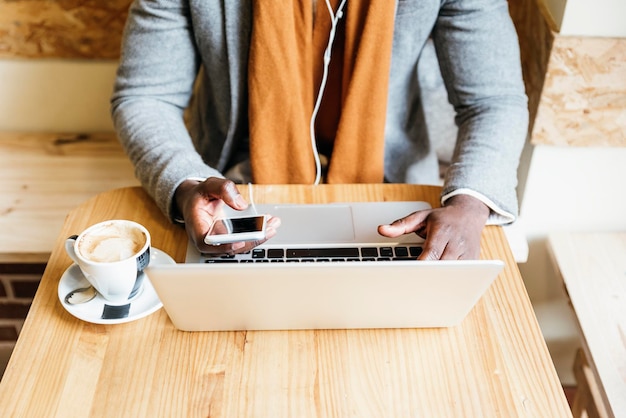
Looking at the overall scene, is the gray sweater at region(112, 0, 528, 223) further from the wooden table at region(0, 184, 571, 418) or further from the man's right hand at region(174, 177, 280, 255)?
the wooden table at region(0, 184, 571, 418)

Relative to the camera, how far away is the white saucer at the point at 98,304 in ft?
2.57

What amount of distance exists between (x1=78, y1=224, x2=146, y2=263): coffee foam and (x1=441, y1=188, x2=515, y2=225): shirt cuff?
1.56 feet

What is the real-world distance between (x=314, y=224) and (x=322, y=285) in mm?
243

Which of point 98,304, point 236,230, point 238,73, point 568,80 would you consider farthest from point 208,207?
point 568,80

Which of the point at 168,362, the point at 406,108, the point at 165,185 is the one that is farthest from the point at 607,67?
the point at 168,362

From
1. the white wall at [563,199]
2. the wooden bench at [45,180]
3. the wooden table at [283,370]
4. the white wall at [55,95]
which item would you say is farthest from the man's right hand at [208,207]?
the white wall at [55,95]

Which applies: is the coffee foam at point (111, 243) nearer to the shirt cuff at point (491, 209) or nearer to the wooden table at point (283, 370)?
the wooden table at point (283, 370)

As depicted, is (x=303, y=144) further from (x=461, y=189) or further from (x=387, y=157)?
(x=461, y=189)

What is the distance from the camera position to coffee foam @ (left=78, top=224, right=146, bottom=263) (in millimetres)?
785

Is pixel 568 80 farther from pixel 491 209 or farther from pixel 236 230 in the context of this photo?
pixel 236 230

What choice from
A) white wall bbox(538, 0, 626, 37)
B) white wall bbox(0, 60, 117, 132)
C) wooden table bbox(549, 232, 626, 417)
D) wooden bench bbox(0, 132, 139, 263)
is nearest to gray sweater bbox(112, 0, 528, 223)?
white wall bbox(538, 0, 626, 37)

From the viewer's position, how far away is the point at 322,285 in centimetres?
67

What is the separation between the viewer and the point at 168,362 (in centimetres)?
74

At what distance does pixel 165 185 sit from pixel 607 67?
847mm
